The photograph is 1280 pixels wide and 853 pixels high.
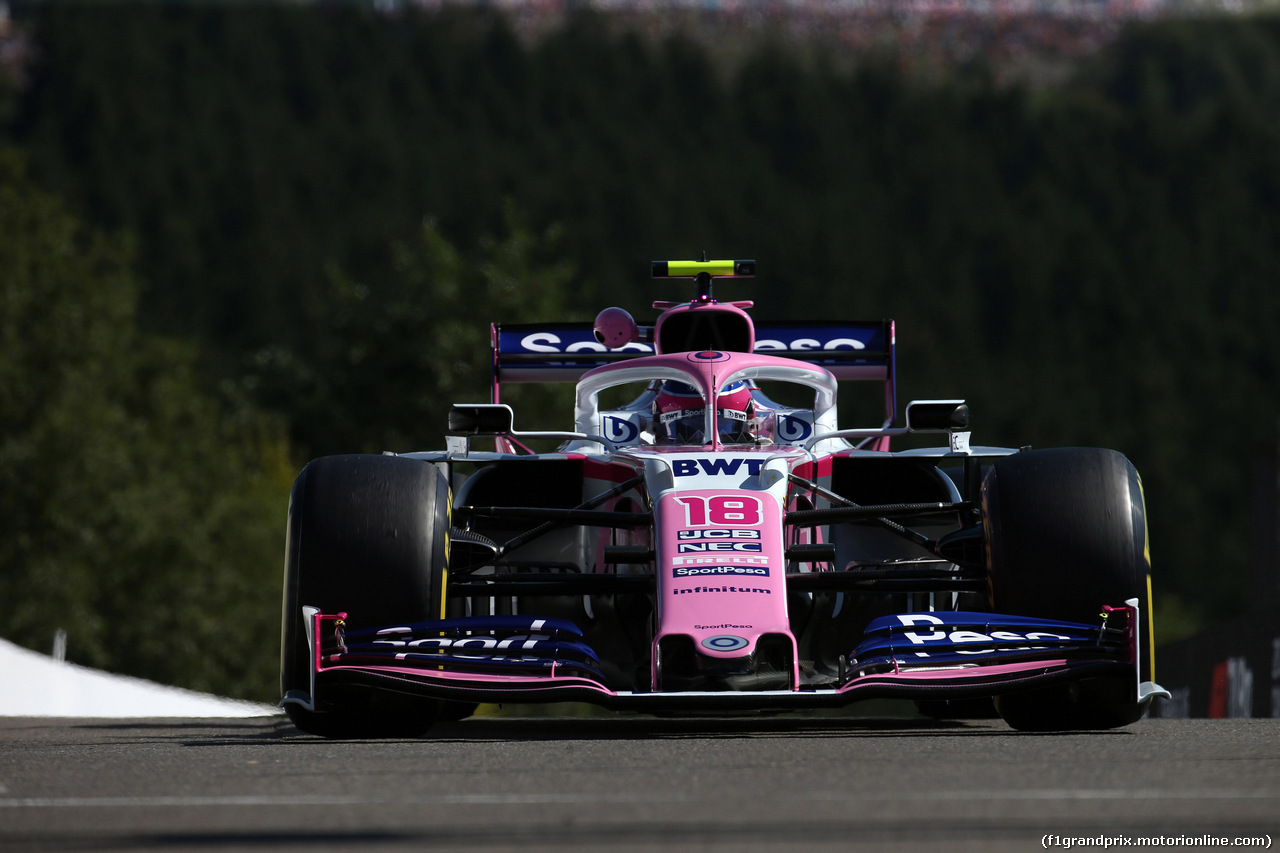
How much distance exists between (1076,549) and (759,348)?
398cm

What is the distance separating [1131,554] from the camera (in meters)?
8.27

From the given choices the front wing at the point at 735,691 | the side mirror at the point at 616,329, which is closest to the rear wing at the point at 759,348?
the side mirror at the point at 616,329

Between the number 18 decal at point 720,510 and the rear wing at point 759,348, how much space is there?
322cm

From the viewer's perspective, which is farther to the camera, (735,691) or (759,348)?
(759,348)

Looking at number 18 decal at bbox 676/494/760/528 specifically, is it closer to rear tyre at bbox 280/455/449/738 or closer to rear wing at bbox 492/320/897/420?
rear tyre at bbox 280/455/449/738

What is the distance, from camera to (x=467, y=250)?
287 feet

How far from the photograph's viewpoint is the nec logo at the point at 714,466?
29.2 feet

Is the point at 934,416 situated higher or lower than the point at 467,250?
lower

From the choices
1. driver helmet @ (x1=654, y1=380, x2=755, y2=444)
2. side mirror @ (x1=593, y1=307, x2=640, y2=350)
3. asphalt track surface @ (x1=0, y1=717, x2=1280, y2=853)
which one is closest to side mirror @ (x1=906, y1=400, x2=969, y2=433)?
driver helmet @ (x1=654, y1=380, x2=755, y2=444)

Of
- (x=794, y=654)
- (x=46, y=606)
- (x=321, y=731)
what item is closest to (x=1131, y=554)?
(x=794, y=654)

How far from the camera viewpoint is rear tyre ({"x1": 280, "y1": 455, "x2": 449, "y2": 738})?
8.23 metres

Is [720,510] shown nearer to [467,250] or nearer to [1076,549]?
[1076,549]

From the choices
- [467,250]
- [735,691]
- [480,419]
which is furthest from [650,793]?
[467,250]

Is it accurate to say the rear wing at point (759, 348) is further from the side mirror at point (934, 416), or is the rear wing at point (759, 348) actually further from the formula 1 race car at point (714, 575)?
the side mirror at point (934, 416)
